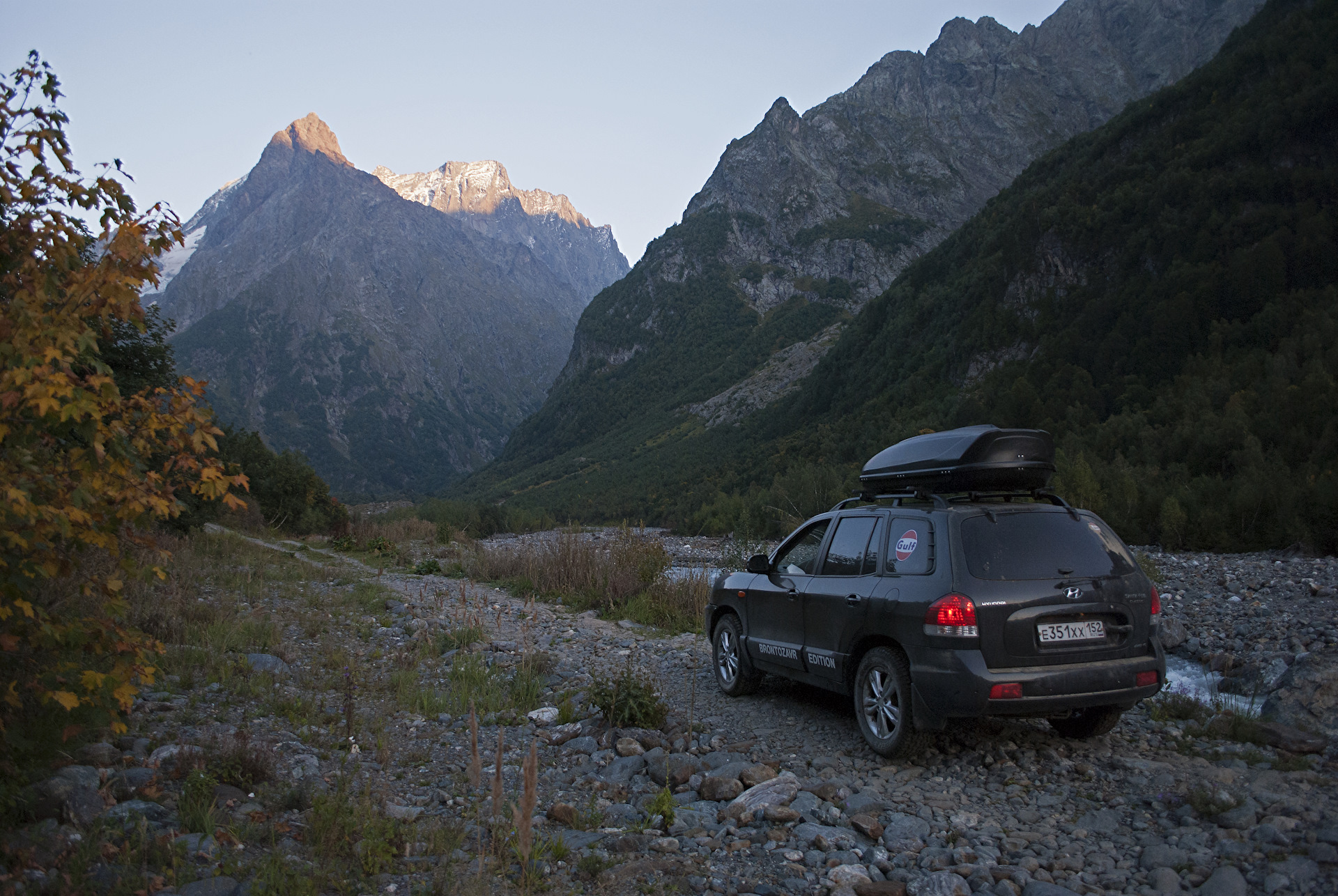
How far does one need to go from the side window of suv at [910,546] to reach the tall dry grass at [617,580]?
19.6 ft

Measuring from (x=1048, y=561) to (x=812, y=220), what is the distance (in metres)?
138

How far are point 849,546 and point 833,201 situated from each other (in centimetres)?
14276

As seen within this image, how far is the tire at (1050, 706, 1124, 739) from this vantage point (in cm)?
531

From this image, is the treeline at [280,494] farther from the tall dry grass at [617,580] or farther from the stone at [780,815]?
the stone at [780,815]

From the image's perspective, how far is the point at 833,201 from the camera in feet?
453

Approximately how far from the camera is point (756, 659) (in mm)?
6949

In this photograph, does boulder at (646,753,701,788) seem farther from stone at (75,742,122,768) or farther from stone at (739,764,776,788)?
stone at (75,742,122,768)

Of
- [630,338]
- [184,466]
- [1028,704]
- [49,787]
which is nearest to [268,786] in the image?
[49,787]

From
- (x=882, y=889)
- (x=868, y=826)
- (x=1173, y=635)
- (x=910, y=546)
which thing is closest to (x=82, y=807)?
(x=882, y=889)

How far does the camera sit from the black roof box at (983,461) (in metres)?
5.41

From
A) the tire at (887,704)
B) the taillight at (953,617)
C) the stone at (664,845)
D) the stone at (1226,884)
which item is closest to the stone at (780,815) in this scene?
the stone at (664,845)

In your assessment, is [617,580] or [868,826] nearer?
[868,826]

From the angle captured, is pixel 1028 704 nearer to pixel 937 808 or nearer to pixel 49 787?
pixel 937 808

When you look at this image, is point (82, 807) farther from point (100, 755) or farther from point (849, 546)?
point (849, 546)
